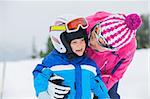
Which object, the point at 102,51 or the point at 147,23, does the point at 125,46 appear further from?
the point at 147,23

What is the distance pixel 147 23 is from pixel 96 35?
46 cm

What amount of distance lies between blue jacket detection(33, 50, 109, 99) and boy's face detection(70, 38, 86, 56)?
0.02 meters

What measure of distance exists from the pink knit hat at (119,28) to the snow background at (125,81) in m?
0.15

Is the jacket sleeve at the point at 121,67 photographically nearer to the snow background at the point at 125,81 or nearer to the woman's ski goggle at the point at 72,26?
the snow background at the point at 125,81

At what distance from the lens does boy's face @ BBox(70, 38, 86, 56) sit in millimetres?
1147

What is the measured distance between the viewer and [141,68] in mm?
1398

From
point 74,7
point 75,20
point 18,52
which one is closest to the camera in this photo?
point 75,20

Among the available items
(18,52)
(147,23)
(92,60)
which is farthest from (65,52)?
(147,23)

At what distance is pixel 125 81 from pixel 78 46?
0.99 feet

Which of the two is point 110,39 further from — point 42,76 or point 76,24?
point 42,76

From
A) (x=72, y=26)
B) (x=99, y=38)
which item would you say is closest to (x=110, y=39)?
(x=99, y=38)

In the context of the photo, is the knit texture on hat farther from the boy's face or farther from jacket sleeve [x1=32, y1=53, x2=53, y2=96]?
jacket sleeve [x1=32, y1=53, x2=53, y2=96]

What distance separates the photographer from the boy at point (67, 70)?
3.76ft

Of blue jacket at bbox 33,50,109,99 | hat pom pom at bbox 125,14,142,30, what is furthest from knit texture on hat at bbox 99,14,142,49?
blue jacket at bbox 33,50,109,99
